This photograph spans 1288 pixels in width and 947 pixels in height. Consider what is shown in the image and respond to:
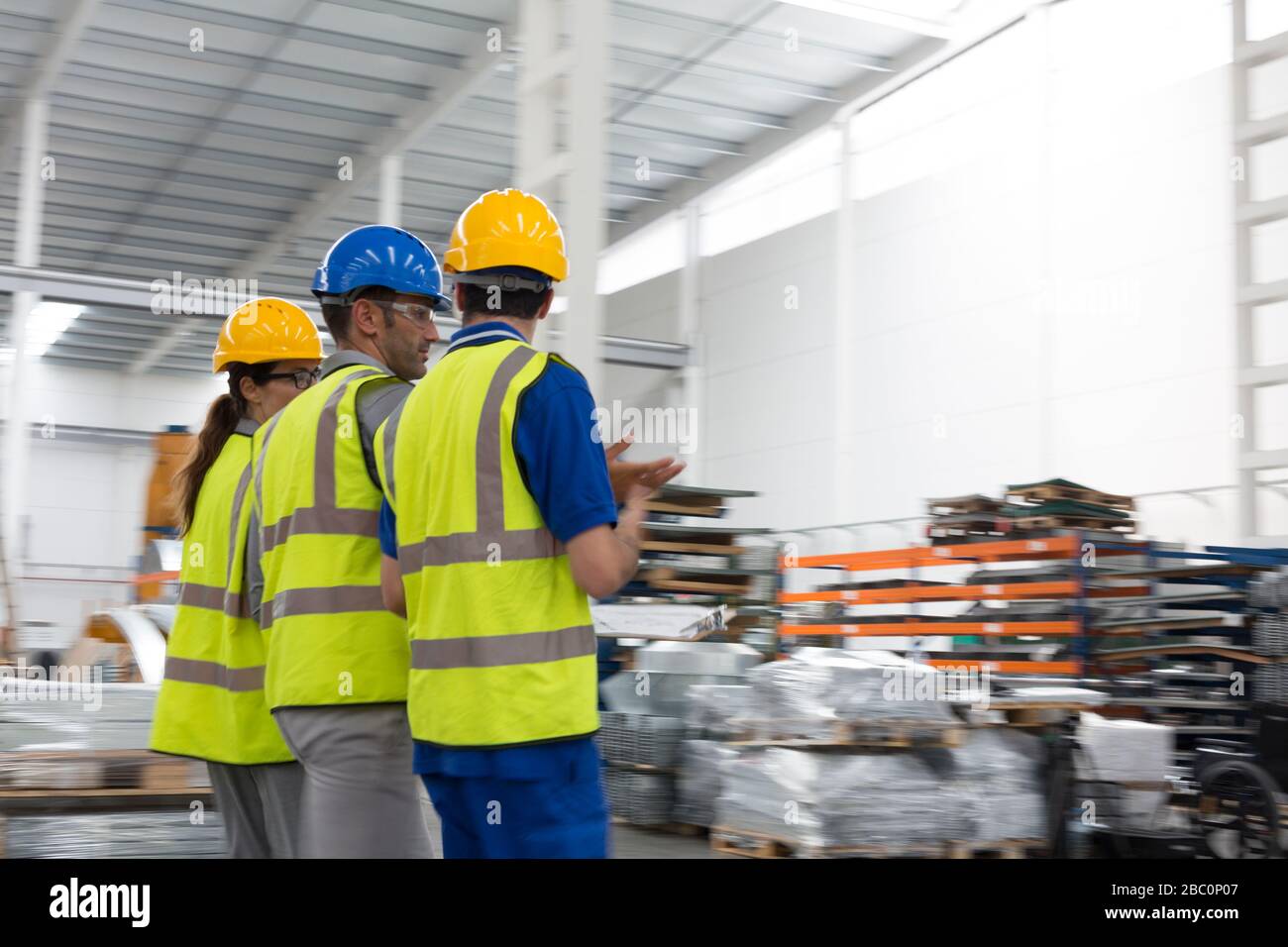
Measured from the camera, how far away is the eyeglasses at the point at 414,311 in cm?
274

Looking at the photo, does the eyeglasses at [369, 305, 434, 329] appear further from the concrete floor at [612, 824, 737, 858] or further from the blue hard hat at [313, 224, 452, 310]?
the concrete floor at [612, 824, 737, 858]

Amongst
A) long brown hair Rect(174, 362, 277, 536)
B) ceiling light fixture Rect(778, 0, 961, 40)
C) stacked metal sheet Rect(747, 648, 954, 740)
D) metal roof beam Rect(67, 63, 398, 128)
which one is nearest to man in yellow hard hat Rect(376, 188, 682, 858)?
long brown hair Rect(174, 362, 277, 536)

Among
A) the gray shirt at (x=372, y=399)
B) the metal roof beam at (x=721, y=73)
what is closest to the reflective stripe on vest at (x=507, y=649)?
the gray shirt at (x=372, y=399)

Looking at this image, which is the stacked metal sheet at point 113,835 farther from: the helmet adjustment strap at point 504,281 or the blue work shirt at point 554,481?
the helmet adjustment strap at point 504,281

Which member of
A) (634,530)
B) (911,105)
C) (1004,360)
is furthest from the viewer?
(911,105)

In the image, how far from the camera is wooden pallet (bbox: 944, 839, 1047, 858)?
240 inches

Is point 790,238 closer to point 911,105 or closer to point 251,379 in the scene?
point 911,105

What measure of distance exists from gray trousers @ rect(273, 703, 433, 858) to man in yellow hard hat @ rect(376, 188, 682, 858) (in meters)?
0.22

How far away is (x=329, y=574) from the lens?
246 cm

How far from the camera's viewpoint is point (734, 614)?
973 cm

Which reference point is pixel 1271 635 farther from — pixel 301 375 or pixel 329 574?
pixel 329 574

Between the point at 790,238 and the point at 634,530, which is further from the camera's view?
the point at 790,238
